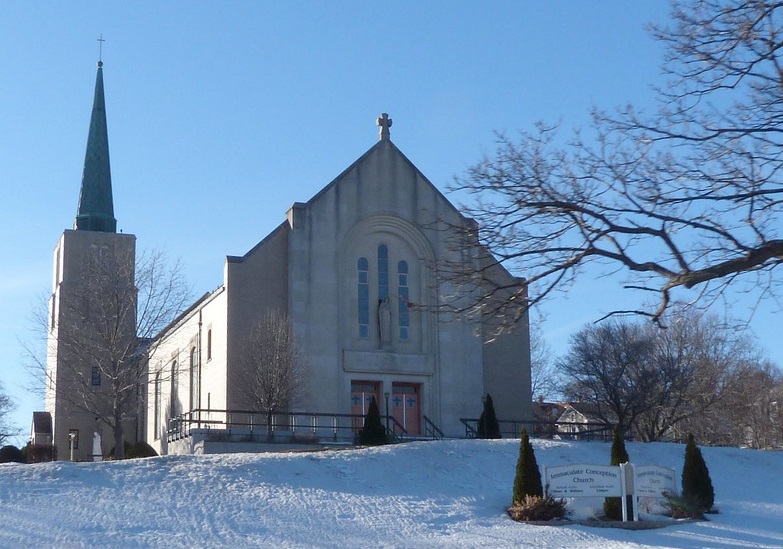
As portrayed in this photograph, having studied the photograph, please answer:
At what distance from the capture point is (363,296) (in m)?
44.3

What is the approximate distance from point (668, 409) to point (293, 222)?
18722 millimetres

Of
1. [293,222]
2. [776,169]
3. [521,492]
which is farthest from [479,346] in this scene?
[776,169]

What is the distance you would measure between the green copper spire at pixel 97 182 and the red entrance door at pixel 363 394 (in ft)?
94.0

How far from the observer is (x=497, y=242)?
12711 millimetres

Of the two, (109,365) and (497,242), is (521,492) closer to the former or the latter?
(497,242)

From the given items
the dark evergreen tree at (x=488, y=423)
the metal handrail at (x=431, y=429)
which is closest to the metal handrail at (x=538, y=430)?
the metal handrail at (x=431, y=429)

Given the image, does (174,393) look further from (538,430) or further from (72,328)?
(538,430)

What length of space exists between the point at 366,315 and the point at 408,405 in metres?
3.94

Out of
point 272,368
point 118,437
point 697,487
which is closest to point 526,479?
point 697,487

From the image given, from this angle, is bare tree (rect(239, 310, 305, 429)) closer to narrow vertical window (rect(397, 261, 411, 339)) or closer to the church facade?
the church facade

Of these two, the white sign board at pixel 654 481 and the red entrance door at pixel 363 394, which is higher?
the red entrance door at pixel 363 394

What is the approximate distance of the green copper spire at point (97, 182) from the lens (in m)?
66.8

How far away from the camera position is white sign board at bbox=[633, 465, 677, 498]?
82.4 feet

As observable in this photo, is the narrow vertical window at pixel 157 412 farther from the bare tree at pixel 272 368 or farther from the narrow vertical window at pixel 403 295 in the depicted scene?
the narrow vertical window at pixel 403 295
